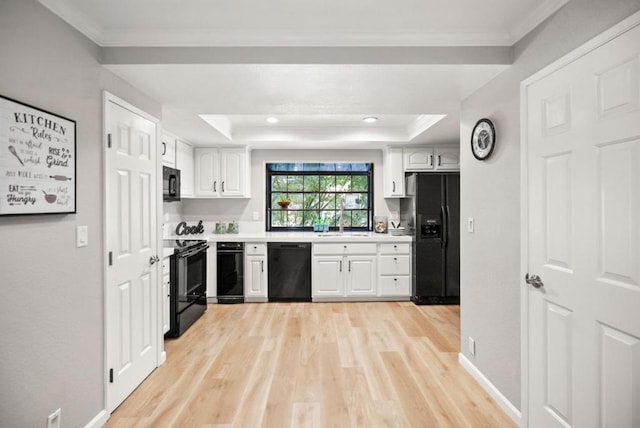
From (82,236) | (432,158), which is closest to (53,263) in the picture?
(82,236)

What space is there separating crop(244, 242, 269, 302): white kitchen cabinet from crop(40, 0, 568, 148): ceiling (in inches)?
89.5

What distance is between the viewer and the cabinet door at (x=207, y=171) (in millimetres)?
4676

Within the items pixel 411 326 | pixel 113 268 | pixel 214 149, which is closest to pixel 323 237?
pixel 411 326

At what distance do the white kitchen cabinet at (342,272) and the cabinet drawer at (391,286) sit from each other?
0.30ft

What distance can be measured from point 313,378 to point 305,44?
2.30 m

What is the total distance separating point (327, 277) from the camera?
14.7 ft

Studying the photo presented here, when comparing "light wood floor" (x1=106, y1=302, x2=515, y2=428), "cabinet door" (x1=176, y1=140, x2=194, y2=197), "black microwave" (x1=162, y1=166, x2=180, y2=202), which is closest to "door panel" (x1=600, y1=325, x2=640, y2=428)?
"light wood floor" (x1=106, y1=302, x2=515, y2=428)

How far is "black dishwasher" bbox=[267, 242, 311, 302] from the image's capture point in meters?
4.49

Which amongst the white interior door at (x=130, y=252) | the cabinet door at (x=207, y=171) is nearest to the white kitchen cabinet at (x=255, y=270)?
the cabinet door at (x=207, y=171)

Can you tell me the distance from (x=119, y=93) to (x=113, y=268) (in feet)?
3.69

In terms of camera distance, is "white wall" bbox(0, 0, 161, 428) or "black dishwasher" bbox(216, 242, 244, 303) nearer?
"white wall" bbox(0, 0, 161, 428)

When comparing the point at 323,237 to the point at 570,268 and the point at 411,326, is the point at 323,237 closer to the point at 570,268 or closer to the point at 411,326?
the point at 411,326

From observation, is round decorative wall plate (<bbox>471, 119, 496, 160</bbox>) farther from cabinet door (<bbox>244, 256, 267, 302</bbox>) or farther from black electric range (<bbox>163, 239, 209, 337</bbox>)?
cabinet door (<bbox>244, 256, 267, 302</bbox>)

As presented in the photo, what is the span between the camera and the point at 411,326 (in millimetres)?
3615
